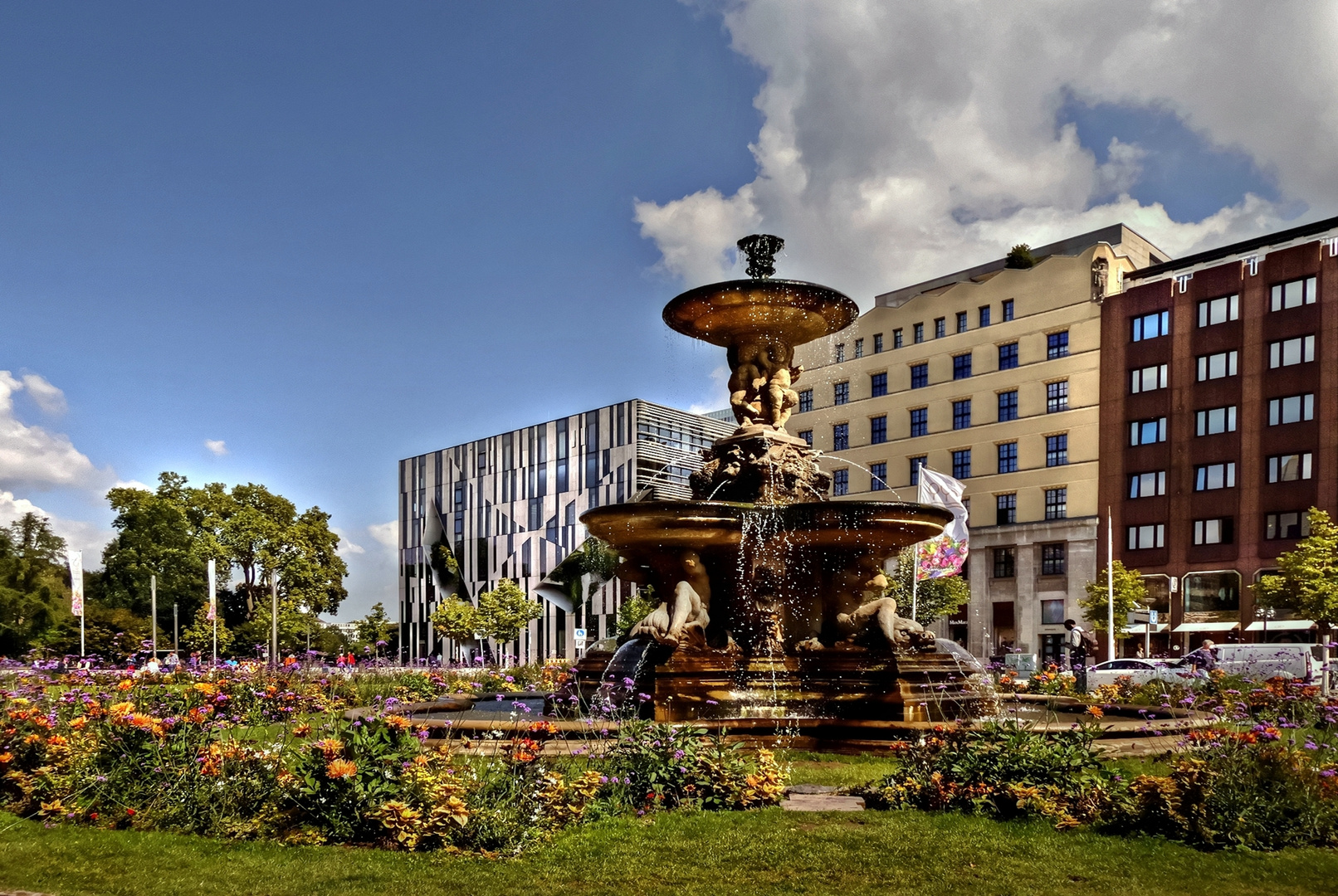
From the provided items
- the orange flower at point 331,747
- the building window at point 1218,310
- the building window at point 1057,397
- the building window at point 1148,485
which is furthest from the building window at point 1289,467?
the orange flower at point 331,747

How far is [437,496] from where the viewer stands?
3457 inches

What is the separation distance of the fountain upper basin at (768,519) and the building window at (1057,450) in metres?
45.0

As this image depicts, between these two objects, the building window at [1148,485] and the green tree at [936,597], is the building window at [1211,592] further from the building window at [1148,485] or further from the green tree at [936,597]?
the green tree at [936,597]

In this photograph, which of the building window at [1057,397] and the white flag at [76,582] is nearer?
the white flag at [76,582]

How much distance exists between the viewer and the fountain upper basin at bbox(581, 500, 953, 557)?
13.5 metres

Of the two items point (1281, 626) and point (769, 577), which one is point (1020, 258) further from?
point (769, 577)

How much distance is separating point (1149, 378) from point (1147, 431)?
8.64ft

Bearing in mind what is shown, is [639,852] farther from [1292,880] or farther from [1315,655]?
[1315,655]

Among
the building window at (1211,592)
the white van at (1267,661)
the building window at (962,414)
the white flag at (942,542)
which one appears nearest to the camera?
the white van at (1267,661)

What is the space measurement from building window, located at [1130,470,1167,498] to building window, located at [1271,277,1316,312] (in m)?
9.03

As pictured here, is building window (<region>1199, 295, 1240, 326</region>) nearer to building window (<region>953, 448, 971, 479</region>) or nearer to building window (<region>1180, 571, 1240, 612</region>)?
building window (<region>1180, 571, 1240, 612</region>)

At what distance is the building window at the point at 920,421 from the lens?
207 feet

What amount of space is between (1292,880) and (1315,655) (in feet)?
125

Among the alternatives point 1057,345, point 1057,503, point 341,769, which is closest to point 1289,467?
point 1057,503
